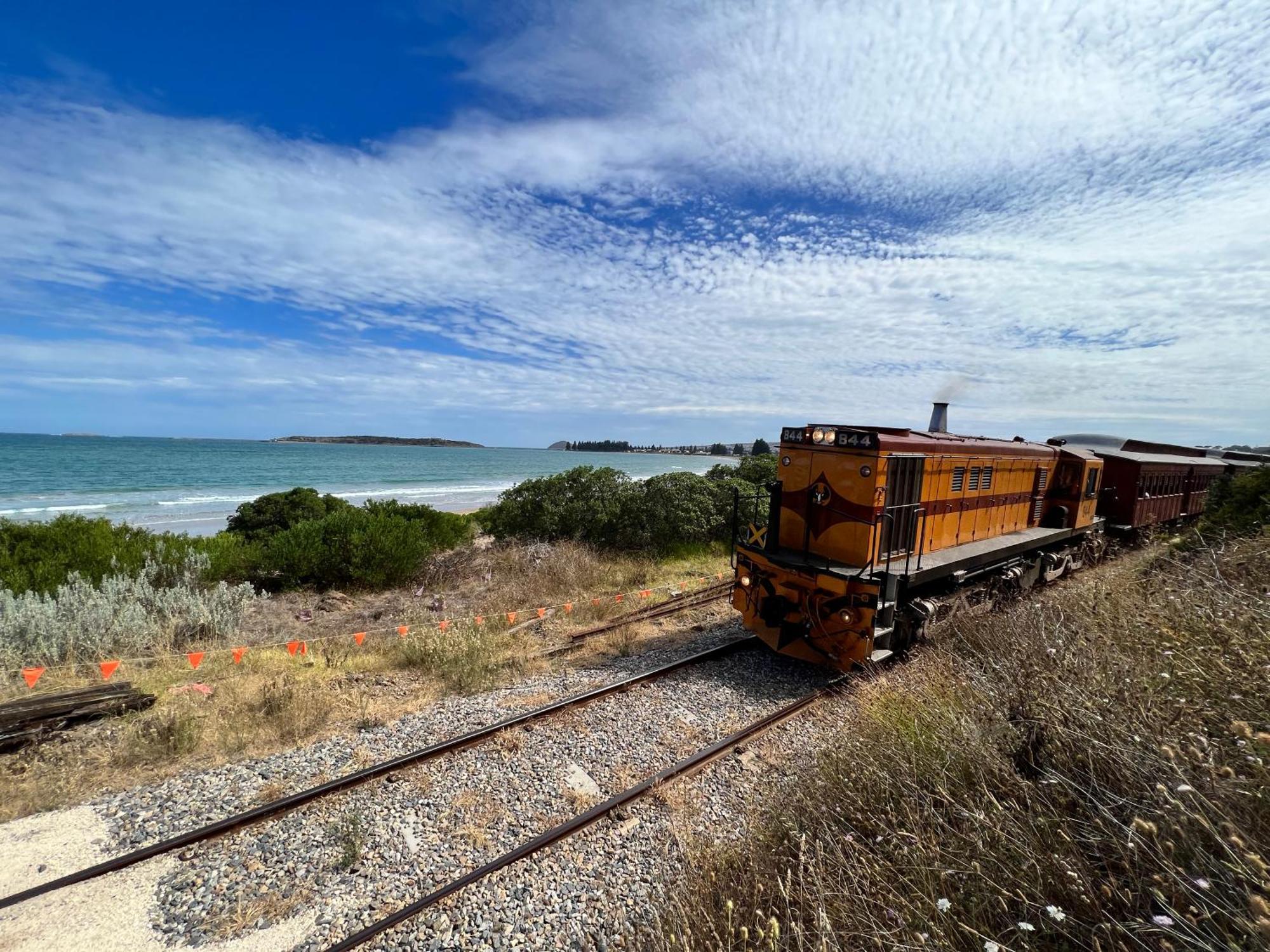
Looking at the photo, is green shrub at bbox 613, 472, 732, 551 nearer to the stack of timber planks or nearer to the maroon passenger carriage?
the maroon passenger carriage

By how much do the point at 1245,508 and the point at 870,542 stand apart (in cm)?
836

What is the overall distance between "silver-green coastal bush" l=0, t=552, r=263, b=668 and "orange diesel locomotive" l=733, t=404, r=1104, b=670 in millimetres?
7923

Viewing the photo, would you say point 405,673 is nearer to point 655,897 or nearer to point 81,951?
point 81,951

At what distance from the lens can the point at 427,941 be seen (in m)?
3.58

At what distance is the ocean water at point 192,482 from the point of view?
99.5 ft

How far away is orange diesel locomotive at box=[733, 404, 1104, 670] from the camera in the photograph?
714 cm

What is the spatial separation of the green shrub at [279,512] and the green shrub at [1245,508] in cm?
1914

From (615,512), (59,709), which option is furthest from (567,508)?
(59,709)

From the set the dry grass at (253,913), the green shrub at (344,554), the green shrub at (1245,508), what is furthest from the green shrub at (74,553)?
the green shrub at (1245,508)

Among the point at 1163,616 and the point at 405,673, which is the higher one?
the point at 1163,616

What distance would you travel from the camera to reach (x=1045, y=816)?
272 cm

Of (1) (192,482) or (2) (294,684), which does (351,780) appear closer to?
(2) (294,684)

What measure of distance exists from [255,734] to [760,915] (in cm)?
556

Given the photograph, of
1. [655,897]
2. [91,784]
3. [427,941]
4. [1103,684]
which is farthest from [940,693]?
[91,784]
